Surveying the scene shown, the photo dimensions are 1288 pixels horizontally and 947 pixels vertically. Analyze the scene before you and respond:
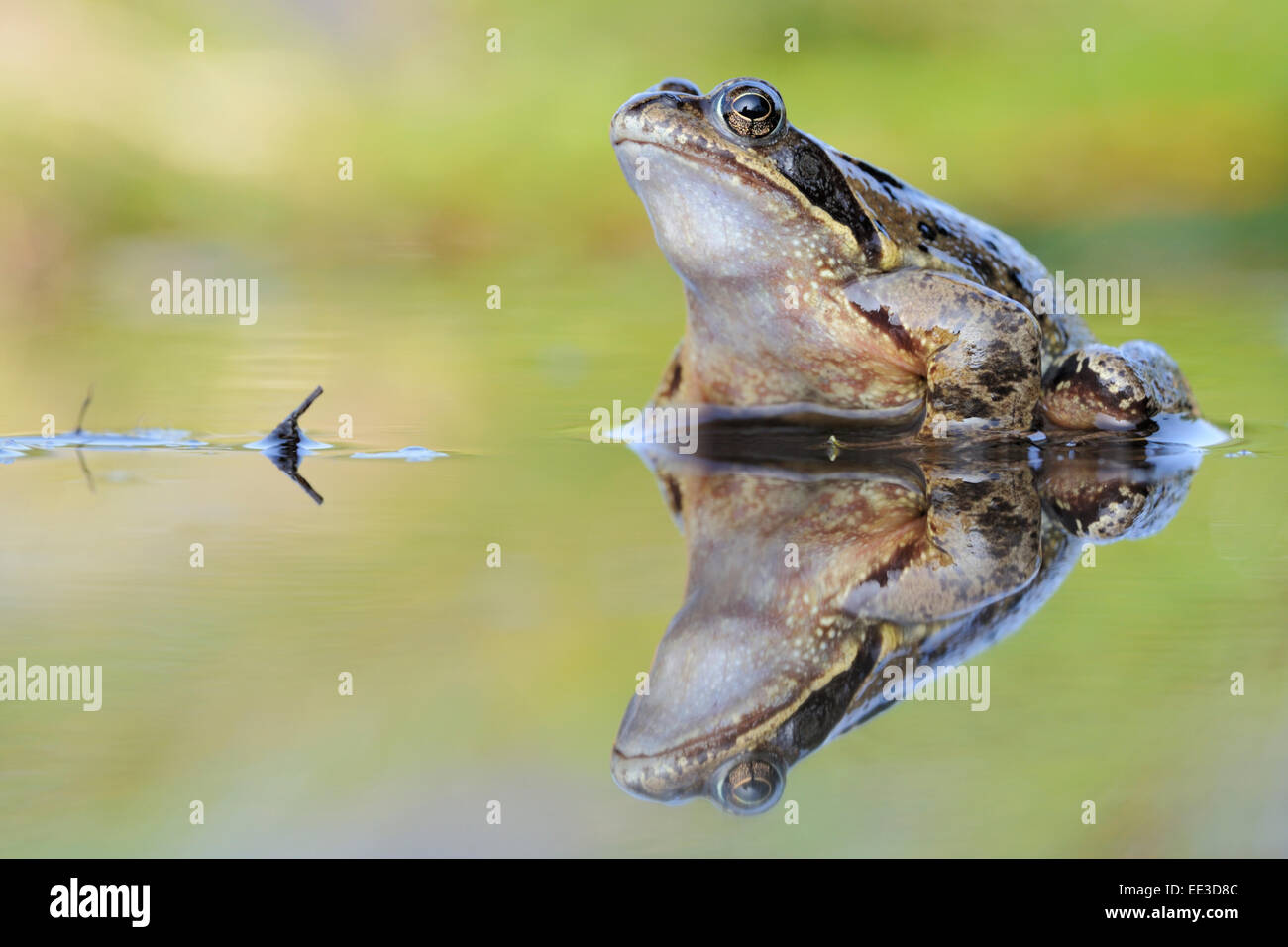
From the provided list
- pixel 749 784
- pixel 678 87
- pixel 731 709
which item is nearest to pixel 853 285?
pixel 678 87

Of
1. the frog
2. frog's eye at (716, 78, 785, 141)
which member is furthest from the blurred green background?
frog's eye at (716, 78, 785, 141)

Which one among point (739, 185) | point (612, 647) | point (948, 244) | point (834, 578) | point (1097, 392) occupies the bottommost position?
point (612, 647)

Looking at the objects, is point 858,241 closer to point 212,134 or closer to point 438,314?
point 438,314

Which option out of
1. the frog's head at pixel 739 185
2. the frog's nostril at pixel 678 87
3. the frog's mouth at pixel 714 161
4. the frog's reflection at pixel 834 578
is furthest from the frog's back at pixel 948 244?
the frog's reflection at pixel 834 578

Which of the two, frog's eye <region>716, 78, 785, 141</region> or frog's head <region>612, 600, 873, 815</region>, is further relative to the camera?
frog's eye <region>716, 78, 785, 141</region>

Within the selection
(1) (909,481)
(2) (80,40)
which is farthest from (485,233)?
(1) (909,481)

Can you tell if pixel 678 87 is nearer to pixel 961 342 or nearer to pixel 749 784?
pixel 961 342

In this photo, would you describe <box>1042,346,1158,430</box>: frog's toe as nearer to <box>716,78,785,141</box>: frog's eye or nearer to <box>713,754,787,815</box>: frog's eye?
<box>716,78,785,141</box>: frog's eye

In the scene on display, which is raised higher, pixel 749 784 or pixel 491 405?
pixel 491 405

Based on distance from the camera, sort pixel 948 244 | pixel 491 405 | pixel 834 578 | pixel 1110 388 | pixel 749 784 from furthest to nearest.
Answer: pixel 491 405
pixel 948 244
pixel 1110 388
pixel 834 578
pixel 749 784
